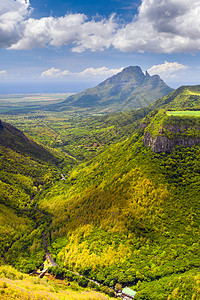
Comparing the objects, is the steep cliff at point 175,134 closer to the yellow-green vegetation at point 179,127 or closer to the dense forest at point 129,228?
the yellow-green vegetation at point 179,127

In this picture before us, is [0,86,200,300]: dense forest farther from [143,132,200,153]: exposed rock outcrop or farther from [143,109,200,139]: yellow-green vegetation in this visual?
[143,132,200,153]: exposed rock outcrop

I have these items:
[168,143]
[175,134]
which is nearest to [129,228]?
[168,143]

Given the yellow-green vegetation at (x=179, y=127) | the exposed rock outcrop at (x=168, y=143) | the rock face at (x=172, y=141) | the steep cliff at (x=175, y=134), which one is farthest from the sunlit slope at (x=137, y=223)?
the yellow-green vegetation at (x=179, y=127)

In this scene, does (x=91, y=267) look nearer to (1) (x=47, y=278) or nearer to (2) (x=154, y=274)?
(1) (x=47, y=278)

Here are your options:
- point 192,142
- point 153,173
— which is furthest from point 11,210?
point 192,142

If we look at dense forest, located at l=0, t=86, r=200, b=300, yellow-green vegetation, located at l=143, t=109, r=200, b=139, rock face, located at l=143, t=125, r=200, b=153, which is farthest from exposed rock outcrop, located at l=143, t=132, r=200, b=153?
yellow-green vegetation, located at l=143, t=109, r=200, b=139

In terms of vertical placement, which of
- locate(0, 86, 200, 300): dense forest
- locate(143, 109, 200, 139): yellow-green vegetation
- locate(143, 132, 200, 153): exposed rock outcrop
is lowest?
locate(0, 86, 200, 300): dense forest

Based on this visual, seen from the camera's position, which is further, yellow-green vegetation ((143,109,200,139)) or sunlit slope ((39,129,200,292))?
yellow-green vegetation ((143,109,200,139))

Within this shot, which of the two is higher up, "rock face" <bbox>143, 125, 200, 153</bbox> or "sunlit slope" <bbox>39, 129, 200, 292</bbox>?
"rock face" <bbox>143, 125, 200, 153</bbox>

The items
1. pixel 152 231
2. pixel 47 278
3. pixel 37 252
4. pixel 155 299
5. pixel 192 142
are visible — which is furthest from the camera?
pixel 192 142

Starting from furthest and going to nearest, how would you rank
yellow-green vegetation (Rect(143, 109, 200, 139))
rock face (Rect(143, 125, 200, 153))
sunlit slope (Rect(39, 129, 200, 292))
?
yellow-green vegetation (Rect(143, 109, 200, 139)) → rock face (Rect(143, 125, 200, 153)) → sunlit slope (Rect(39, 129, 200, 292))

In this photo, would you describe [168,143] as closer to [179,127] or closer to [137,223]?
[179,127]
